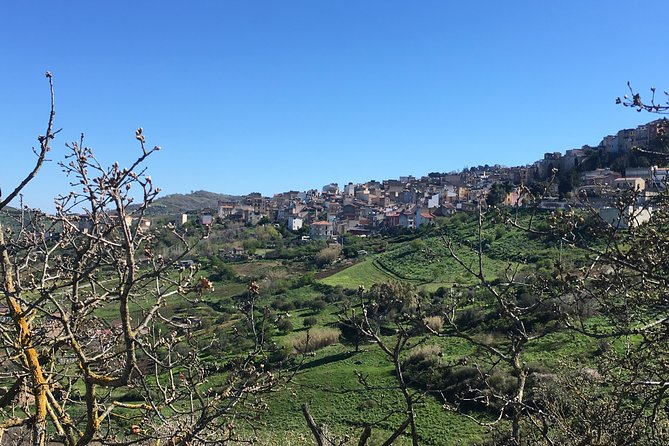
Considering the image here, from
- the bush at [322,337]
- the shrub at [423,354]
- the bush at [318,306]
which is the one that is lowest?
the bush at [322,337]

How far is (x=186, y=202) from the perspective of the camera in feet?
518

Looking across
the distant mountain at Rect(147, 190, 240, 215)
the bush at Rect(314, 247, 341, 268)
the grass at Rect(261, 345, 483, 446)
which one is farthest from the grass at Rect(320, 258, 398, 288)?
the distant mountain at Rect(147, 190, 240, 215)

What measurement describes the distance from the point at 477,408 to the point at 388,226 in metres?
62.3

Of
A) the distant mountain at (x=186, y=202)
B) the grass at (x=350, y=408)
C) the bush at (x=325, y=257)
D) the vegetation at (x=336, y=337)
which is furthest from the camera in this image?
the distant mountain at (x=186, y=202)

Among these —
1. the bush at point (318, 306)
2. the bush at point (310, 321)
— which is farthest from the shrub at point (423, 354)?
the bush at point (318, 306)

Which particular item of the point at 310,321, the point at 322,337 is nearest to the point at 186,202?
the point at 310,321

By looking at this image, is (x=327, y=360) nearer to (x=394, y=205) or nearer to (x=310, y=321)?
(x=310, y=321)

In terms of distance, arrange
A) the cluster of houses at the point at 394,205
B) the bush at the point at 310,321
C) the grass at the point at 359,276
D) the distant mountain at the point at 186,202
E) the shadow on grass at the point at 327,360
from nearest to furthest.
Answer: the shadow on grass at the point at 327,360 → the bush at the point at 310,321 → the grass at the point at 359,276 → the cluster of houses at the point at 394,205 → the distant mountain at the point at 186,202

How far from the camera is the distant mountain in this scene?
449 ft

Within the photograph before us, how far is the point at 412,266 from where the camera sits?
46656 millimetres

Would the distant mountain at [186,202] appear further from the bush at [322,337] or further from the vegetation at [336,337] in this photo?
the bush at [322,337]

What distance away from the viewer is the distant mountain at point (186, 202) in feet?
449

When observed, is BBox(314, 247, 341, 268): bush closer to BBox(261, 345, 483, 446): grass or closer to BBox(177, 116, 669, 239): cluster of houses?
BBox(177, 116, 669, 239): cluster of houses

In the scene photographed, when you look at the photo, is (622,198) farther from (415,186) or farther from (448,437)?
(415,186)
